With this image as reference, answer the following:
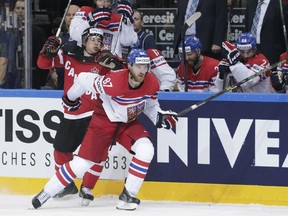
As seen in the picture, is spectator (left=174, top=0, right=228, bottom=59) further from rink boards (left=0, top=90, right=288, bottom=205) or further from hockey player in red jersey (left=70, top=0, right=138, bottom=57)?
rink boards (left=0, top=90, right=288, bottom=205)

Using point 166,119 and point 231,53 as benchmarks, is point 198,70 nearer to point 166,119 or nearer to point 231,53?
point 231,53

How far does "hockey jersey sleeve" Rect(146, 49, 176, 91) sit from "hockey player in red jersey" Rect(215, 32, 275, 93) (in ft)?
1.19

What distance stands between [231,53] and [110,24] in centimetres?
91

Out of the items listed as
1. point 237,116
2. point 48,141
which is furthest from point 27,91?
point 237,116

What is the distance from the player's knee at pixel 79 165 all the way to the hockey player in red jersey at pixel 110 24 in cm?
99

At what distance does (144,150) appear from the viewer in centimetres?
821

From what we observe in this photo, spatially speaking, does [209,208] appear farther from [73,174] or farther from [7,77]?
[7,77]

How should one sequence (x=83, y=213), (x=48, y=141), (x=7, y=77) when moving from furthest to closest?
(x=7, y=77) → (x=48, y=141) → (x=83, y=213)

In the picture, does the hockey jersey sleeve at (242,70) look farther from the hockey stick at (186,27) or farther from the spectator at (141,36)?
the spectator at (141,36)

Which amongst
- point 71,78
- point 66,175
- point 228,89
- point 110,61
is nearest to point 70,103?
Answer: point 71,78

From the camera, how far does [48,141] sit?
Result: 29.5ft

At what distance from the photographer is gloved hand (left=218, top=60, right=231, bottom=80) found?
9.05 m

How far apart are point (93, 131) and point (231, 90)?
1.07 meters

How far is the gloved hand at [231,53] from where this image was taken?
8984 millimetres
